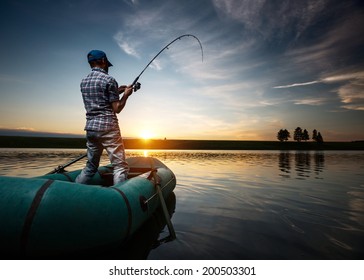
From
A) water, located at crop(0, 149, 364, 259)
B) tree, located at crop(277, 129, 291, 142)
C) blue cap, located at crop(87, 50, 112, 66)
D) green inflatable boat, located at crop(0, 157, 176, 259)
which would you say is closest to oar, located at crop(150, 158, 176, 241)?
water, located at crop(0, 149, 364, 259)

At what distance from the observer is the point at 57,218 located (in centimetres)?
265

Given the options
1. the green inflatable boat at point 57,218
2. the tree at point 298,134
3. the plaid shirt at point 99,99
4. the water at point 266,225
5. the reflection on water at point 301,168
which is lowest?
the water at point 266,225

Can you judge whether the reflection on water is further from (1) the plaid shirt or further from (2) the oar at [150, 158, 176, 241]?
(1) the plaid shirt

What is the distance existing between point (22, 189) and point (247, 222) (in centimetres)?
413

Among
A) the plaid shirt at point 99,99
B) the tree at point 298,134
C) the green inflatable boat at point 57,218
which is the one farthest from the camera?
the tree at point 298,134

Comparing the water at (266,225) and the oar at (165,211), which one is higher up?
the oar at (165,211)

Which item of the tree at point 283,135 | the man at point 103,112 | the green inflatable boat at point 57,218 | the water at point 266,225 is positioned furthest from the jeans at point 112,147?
the tree at point 283,135

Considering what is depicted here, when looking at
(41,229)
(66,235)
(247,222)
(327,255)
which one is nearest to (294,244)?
(327,255)

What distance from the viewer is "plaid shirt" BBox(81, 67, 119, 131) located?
428 cm

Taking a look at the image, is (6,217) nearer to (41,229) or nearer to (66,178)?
(41,229)

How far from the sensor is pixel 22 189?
2.66 m

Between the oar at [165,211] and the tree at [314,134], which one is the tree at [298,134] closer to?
the tree at [314,134]

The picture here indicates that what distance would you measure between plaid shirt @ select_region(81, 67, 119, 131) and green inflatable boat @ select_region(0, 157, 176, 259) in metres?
1.48

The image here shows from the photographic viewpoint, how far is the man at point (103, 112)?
14.0 ft
